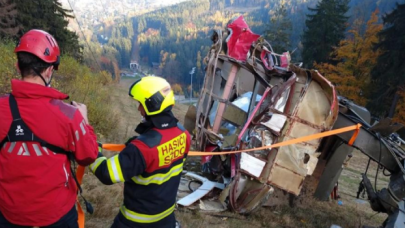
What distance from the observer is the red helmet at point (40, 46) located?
173 centimetres

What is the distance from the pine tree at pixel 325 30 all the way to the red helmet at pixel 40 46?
85.6 feet

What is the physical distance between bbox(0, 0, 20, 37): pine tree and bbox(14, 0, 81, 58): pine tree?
3.68ft

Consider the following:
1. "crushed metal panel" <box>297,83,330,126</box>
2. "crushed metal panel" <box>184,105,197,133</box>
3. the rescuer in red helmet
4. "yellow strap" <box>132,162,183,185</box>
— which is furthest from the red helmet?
"crushed metal panel" <box>184,105,197,133</box>

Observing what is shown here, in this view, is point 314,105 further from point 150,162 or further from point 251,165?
point 150,162

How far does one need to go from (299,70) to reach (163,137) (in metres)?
3.60

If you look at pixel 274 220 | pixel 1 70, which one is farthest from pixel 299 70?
pixel 1 70

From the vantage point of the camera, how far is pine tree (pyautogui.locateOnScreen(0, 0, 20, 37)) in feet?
42.9

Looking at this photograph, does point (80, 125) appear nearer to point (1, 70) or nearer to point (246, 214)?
point (246, 214)

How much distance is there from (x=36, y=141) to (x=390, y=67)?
20.4 m

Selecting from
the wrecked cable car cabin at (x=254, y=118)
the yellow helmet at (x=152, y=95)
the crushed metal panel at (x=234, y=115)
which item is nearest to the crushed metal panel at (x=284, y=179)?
the wrecked cable car cabin at (x=254, y=118)

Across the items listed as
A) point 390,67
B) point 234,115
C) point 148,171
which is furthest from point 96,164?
point 390,67

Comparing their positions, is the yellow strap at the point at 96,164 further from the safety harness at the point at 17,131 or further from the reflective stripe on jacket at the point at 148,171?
the safety harness at the point at 17,131

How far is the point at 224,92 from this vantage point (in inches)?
247

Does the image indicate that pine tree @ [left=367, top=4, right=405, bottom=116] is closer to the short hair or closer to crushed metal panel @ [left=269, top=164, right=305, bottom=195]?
crushed metal panel @ [left=269, top=164, right=305, bottom=195]
